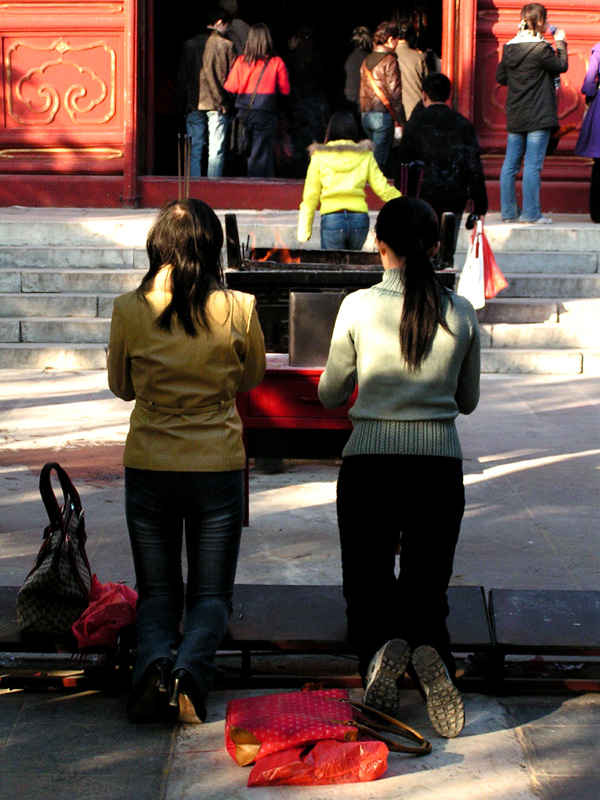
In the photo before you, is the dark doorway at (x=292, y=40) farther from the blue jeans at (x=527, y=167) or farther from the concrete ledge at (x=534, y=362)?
the concrete ledge at (x=534, y=362)

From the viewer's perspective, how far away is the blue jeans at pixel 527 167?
10.6m

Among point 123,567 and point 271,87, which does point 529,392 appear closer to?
point 123,567

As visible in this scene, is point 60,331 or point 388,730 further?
point 60,331

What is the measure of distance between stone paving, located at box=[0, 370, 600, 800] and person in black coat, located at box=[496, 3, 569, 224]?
279cm

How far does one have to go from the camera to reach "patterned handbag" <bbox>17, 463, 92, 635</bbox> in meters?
3.63

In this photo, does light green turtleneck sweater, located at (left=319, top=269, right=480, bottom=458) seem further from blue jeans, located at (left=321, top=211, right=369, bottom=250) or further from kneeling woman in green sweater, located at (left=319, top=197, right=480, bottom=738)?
blue jeans, located at (left=321, top=211, right=369, bottom=250)

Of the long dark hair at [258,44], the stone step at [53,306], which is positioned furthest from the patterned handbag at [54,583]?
the long dark hair at [258,44]

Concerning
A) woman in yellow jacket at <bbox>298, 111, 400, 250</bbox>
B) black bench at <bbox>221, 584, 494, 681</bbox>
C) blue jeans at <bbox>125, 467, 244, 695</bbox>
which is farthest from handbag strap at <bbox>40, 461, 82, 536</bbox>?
woman in yellow jacket at <bbox>298, 111, 400, 250</bbox>

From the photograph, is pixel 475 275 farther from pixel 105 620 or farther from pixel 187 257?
pixel 105 620

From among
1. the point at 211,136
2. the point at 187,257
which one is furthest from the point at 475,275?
the point at 187,257

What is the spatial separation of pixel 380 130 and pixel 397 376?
29.6 ft

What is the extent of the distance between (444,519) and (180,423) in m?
0.89

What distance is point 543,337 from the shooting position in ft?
30.5

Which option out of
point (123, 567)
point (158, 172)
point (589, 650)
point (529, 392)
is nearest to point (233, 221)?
point (123, 567)
